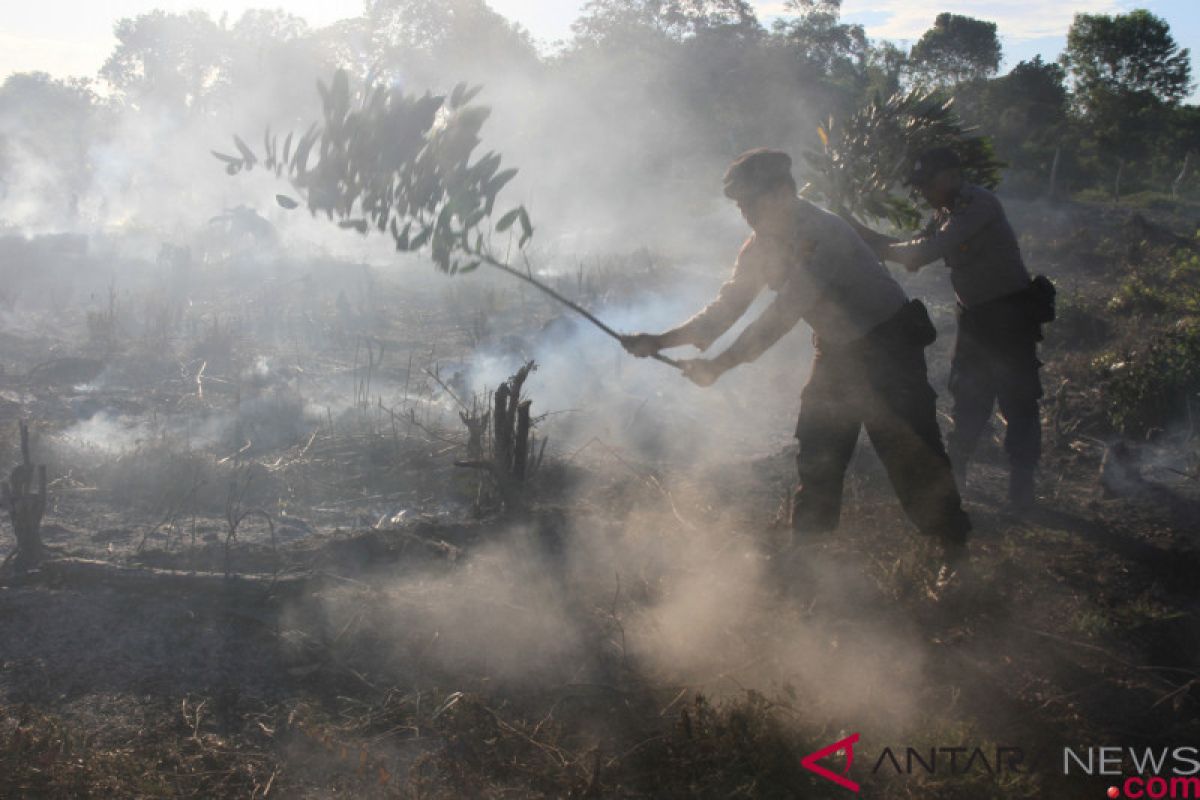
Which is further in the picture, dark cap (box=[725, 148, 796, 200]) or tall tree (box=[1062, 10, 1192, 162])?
tall tree (box=[1062, 10, 1192, 162])

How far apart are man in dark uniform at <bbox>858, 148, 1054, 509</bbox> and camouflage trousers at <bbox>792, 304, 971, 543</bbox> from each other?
0.85 metres

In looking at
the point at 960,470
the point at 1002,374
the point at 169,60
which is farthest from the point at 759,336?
the point at 169,60

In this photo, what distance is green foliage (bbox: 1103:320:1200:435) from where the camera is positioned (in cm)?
573

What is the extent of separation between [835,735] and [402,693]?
4.86 feet

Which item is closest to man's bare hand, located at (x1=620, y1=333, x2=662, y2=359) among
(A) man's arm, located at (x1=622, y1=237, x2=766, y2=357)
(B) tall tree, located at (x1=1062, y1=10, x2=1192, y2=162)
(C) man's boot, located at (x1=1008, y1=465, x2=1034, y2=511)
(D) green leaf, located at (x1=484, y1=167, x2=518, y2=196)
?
(A) man's arm, located at (x1=622, y1=237, x2=766, y2=357)

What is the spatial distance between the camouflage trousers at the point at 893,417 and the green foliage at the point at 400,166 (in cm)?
146

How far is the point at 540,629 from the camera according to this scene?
11.4ft

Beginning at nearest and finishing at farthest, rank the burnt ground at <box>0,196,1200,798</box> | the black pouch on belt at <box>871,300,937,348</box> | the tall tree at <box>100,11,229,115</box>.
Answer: the burnt ground at <box>0,196,1200,798</box> < the black pouch on belt at <box>871,300,937,348</box> < the tall tree at <box>100,11,229,115</box>

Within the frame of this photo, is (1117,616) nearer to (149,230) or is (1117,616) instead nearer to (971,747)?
(971,747)

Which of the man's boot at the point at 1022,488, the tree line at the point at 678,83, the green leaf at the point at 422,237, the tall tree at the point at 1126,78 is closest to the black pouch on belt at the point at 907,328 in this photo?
the man's boot at the point at 1022,488

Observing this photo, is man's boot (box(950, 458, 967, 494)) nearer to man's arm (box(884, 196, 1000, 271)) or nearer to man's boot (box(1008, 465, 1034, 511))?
man's boot (box(1008, 465, 1034, 511))

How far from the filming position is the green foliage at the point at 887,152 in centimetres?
498

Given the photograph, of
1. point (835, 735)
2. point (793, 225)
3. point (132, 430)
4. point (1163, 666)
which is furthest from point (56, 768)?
point (132, 430)

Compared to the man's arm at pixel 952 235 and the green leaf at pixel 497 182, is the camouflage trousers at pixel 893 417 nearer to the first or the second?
the man's arm at pixel 952 235
